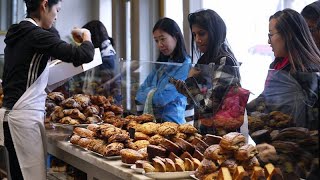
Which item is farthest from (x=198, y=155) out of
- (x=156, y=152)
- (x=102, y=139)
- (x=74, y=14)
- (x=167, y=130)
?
(x=74, y=14)

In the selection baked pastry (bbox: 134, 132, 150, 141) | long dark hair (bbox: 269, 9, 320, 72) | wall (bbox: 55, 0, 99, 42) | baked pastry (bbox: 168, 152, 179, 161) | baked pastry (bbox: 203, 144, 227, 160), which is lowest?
baked pastry (bbox: 168, 152, 179, 161)

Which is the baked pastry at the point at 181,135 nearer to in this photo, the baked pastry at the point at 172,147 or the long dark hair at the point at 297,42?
the baked pastry at the point at 172,147

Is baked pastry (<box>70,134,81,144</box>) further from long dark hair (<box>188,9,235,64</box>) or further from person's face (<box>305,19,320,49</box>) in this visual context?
person's face (<box>305,19,320,49</box>)

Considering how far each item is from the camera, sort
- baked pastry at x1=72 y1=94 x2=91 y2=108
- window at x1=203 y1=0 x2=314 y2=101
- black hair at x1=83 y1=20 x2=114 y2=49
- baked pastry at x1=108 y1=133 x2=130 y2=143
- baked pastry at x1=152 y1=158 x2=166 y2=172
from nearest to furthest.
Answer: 1. baked pastry at x1=152 y1=158 x2=166 y2=172
2. baked pastry at x1=108 y1=133 x2=130 y2=143
3. baked pastry at x1=72 y1=94 x2=91 y2=108
4. window at x1=203 y1=0 x2=314 y2=101
5. black hair at x1=83 y1=20 x2=114 y2=49

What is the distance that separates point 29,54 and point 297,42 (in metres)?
1.32

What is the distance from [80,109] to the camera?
2.95 meters

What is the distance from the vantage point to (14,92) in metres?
2.58

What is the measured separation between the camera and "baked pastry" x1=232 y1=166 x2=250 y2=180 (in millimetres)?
1525

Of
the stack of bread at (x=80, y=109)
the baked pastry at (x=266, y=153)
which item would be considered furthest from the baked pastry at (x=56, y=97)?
the baked pastry at (x=266, y=153)

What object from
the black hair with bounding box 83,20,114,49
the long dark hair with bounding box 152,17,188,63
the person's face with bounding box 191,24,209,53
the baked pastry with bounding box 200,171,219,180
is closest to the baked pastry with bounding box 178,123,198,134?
the baked pastry with bounding box 200,171,219,180

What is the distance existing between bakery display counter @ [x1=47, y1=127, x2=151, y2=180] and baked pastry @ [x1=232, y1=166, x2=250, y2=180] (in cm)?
34

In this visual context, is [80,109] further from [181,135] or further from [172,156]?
[172,156]

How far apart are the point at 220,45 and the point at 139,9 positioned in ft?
8.49

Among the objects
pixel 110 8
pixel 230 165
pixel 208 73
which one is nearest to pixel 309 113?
pixel 230 165
